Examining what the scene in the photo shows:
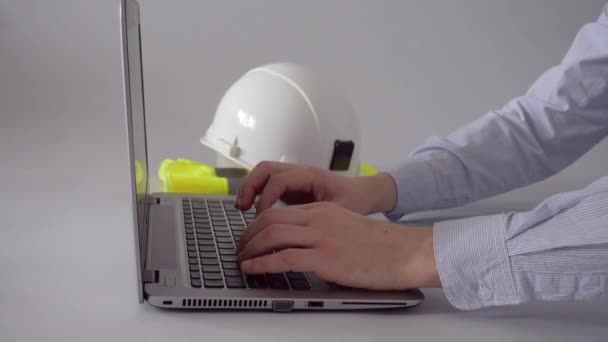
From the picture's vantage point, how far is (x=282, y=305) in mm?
993

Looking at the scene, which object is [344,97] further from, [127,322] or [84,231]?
[127,322]

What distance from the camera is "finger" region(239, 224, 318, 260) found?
1021mm

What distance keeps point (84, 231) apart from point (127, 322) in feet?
1.25

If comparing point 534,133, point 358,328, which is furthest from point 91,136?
point 358,328

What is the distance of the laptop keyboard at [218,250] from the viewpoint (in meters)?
1.00

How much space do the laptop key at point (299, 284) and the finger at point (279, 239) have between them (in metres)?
0.05

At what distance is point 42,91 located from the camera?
2406 millimetres

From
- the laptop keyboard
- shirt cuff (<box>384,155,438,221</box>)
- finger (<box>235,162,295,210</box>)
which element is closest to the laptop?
the laptop keyboard

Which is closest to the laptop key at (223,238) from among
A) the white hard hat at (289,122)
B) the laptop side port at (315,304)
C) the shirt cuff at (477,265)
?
the laptop side port at (315,304)

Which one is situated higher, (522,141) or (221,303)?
(522,141)

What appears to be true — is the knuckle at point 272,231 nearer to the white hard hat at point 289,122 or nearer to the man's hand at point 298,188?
the man's hand at point 298,188

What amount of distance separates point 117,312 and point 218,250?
17 cm

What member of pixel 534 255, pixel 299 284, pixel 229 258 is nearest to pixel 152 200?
pixel 229 258

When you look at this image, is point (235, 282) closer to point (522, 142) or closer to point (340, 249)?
point (340, 249)
